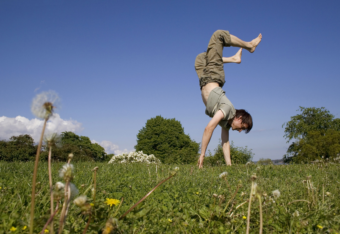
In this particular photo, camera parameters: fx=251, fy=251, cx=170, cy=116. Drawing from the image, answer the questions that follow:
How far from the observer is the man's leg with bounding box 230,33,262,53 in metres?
6.27

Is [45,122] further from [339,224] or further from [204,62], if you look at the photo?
[204,62]

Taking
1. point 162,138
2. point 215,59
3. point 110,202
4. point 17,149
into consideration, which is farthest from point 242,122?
point 162,138

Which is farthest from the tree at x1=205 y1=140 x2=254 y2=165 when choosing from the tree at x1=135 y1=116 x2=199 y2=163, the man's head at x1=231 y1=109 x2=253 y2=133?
the tree at x1=135 y1=116 x2=199 y2=163

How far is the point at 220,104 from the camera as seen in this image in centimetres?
599

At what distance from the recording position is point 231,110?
6.09m

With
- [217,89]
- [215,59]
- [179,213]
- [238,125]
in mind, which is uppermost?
[215,59]

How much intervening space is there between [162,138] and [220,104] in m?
25.4

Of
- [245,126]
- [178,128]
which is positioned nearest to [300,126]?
[178,128]

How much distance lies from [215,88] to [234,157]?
890 cm

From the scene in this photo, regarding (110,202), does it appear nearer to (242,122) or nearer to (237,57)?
(242,122)

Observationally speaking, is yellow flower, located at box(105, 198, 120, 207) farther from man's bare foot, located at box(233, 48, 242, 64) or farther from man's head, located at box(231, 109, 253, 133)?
man's bare foot, located at box(233, 48, 242, 64)

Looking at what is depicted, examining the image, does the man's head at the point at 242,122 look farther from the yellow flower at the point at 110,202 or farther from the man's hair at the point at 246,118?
the yellow flower at the point at 110,202

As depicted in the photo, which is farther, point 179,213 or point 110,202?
point 179,213

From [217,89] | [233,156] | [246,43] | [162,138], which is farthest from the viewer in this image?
[162,138]
